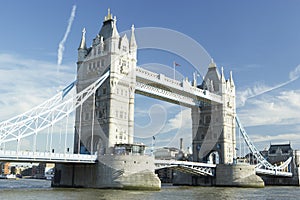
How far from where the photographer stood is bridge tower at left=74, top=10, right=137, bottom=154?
45531 mm

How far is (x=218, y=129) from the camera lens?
220ft

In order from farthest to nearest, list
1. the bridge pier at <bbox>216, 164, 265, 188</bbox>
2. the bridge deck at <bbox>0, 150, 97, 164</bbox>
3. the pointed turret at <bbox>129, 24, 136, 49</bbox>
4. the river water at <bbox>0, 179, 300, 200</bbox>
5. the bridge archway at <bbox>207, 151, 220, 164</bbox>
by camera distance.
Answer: the bridge archway at <bbox>207, 151, 220, 164</bbox> → the bridge pier at <bbox>216, 164, 265, 188</bbox> → the pointed turret at <bbox>129, 24, 136, 49</bbox> → the bridge deck at <bbox>0, 150, 97, 164</bbox> → the river water at <bbox>0, 179, 300, 200</bbox>

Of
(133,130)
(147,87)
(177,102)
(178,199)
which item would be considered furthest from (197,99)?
(178,199)

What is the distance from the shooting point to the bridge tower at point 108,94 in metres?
45.5

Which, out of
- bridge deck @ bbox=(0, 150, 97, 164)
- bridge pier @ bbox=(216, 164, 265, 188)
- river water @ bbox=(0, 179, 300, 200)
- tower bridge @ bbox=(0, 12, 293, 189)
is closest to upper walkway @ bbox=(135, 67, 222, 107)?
tower bridge @ bbox=(0, 12, 293, 189)

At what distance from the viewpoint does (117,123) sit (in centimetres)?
4581

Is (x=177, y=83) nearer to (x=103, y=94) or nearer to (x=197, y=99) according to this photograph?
(x=197, y=99)

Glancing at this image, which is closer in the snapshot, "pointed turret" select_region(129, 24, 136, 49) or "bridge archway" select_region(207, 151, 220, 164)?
"pointed turret" select_region(129, 24, 136, 49)

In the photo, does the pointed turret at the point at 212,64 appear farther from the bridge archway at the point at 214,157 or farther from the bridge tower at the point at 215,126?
the bridge archway at the point at 214,157

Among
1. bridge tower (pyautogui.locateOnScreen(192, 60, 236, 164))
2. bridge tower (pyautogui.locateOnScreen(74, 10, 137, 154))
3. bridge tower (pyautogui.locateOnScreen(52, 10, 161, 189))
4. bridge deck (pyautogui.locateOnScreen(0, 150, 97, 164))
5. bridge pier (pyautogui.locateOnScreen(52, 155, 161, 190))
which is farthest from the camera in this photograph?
bridge tower (pyautogui.locateOnScreen(192, 60, 236, 164))

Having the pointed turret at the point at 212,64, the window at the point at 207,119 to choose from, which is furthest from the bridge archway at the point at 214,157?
the pointed turret at the point at 212,64

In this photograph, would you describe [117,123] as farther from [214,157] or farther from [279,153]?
[279,153]

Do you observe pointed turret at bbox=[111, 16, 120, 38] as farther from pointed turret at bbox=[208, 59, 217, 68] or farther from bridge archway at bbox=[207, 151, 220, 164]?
bridge archway at bbox=[207, 151, 220, 164]

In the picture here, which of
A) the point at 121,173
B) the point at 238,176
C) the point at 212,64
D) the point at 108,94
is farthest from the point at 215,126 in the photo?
the point at 121,173
